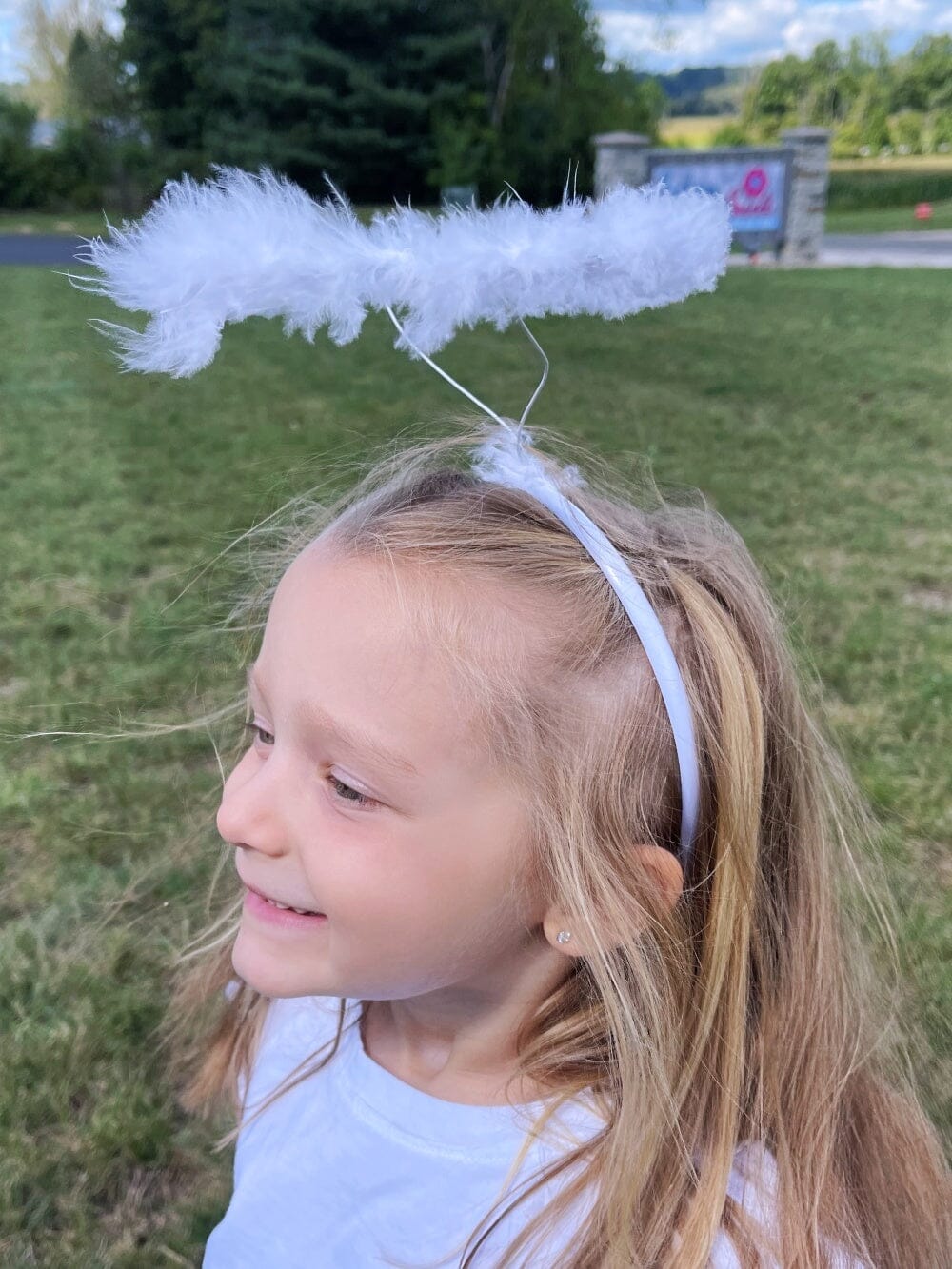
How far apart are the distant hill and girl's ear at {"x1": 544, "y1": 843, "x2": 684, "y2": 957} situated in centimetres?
2453

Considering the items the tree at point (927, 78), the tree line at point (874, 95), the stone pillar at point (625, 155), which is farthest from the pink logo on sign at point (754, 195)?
the tree at point (927, 78)

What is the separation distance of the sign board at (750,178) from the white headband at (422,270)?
48.3 ft

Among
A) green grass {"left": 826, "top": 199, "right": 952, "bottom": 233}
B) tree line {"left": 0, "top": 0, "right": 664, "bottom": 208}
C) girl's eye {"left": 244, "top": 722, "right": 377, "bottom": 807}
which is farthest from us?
green grass {"left": 826, "top": 199, "right": 952, "bottom": 233}

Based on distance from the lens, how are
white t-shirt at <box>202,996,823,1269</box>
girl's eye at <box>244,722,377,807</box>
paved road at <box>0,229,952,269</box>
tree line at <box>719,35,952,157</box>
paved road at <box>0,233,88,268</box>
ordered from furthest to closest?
tree line at <box>719,35,952,157</box> → paved road at <box>0,229,952,269</box> → paved road at <box>0,233,88,268</box> → white t-shirt at <box>202,996,823,1269</box> → girl's eye at <box>244,722,377,807</box>

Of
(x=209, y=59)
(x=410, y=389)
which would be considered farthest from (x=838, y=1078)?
(x=209, y=59)

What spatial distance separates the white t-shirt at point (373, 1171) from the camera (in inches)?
43.2

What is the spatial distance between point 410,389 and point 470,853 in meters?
6.19

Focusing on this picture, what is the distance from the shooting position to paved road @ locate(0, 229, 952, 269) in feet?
44.0

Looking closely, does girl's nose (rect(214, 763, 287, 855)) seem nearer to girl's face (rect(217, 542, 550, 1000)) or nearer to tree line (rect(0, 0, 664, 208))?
girl's face (rect(217, 542, 550, 1000))

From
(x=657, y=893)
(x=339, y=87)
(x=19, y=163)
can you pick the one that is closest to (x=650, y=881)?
(x=657, y=893)

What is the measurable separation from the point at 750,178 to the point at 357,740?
1544cm

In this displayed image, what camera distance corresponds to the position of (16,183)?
19.1 metres

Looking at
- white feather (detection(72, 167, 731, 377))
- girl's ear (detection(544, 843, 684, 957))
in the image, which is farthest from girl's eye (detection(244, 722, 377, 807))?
white feather (detection(72, 167, 731, 377))

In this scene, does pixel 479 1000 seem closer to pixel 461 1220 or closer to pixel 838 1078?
pixel 461 1220
